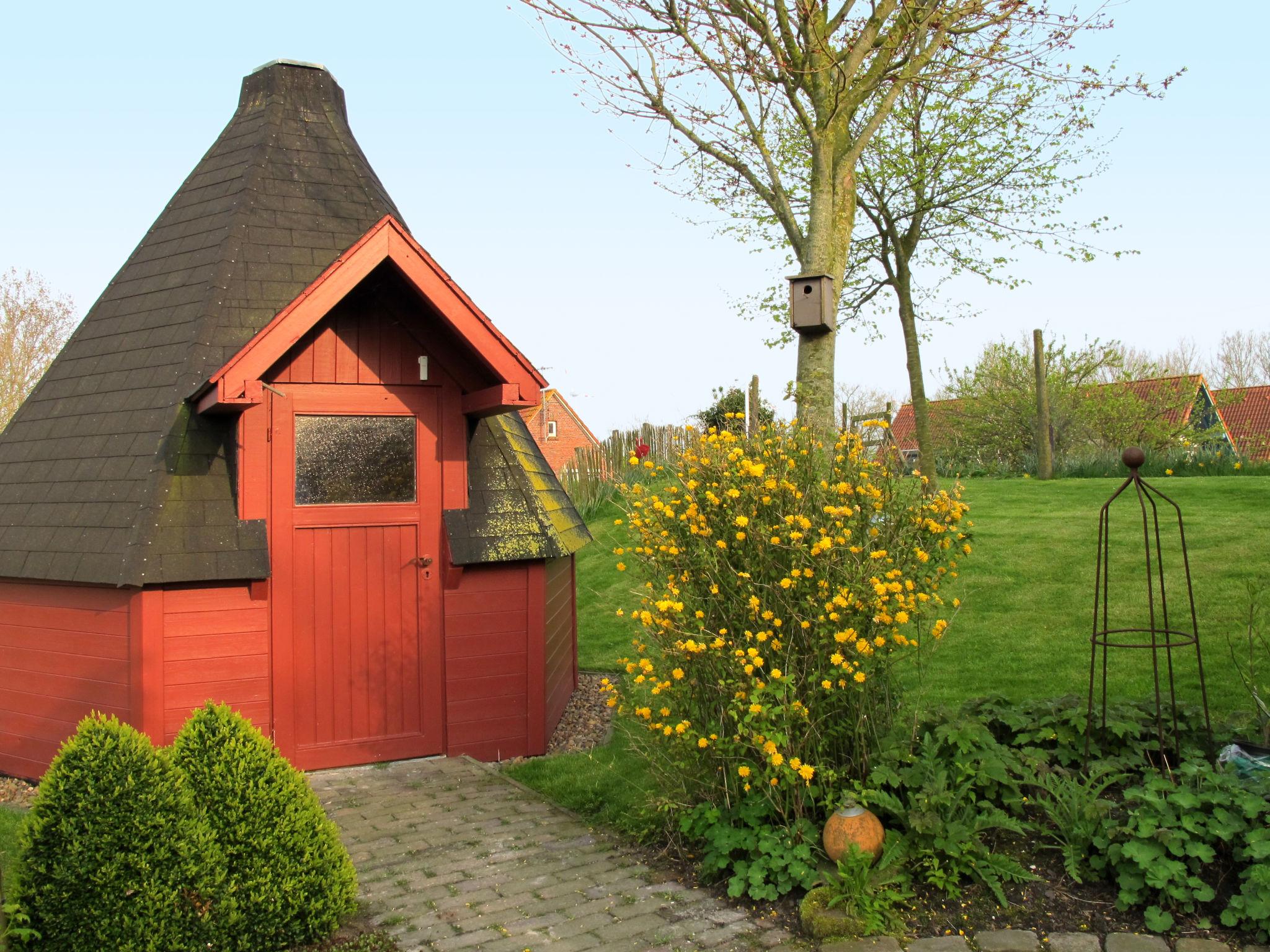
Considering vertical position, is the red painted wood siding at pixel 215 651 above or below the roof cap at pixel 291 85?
below

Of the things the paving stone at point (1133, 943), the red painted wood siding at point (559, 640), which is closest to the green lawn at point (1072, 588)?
the paving stone at point (1133, 943)

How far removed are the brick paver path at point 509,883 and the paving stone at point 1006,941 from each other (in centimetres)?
75

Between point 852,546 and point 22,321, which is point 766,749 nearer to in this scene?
point 852,546

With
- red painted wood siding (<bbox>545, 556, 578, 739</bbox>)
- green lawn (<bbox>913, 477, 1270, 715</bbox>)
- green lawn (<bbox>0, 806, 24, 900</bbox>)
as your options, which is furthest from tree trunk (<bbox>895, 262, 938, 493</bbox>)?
green lawn (<bbox>0, 806, 24, 900</bbox>)

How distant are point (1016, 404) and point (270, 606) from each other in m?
24.3

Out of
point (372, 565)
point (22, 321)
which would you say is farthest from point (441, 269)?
point (22, 321)

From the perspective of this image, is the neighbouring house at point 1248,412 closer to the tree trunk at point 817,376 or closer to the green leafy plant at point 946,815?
the tree trunk at point 817,376

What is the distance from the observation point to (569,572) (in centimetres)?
1002

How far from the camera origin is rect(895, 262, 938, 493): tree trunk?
65.1 feet

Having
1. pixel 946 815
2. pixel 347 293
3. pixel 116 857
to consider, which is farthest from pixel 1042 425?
pixel 116 857

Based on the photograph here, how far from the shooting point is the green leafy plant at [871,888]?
3994mm

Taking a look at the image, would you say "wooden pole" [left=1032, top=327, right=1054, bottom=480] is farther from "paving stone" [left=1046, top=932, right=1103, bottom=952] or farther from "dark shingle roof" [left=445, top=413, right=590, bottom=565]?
"paving stone" [left=1046, top=932, right=1103, bottom=952]

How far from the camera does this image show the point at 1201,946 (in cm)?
373

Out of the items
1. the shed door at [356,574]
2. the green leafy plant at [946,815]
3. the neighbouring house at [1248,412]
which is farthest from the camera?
the neighbouring house at [1248,412]
